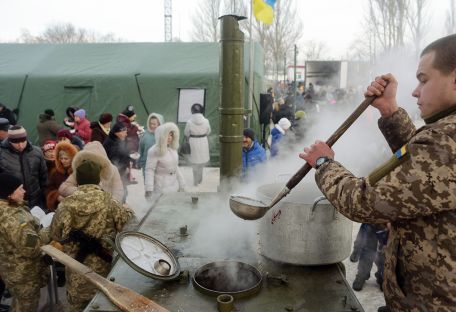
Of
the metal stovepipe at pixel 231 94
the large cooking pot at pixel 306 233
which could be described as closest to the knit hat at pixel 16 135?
the metal stovepipe at pixel 231 94

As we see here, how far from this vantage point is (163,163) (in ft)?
18.6

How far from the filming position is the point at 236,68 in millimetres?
3510

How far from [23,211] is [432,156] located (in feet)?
10.4

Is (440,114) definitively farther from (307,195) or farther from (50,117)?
Answer: (50,117)

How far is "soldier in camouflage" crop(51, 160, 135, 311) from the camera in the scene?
3.17 m

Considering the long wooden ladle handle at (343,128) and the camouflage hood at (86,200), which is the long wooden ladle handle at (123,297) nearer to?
the long wooden ladle handle at (343,128)

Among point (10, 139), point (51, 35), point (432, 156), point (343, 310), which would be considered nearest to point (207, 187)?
point (10, 139)

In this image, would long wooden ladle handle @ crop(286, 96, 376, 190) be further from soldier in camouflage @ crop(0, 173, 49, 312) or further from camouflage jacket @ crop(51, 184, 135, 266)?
soldier in camouflage @ crop(0, 173, 49, 312)

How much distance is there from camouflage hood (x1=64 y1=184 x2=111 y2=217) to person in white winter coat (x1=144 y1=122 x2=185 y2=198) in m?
2.26

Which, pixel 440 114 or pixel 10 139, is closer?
pixel 440 114

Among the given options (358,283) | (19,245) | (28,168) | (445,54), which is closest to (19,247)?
(19,245)

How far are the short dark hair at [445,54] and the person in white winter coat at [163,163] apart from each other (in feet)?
14.3

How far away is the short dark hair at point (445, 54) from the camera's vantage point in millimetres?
1549

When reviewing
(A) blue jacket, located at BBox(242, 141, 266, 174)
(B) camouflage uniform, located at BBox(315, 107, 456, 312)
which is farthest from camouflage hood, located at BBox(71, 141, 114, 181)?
(B) camouflage uniform, located at BBox(315, 107, 456, 312)
